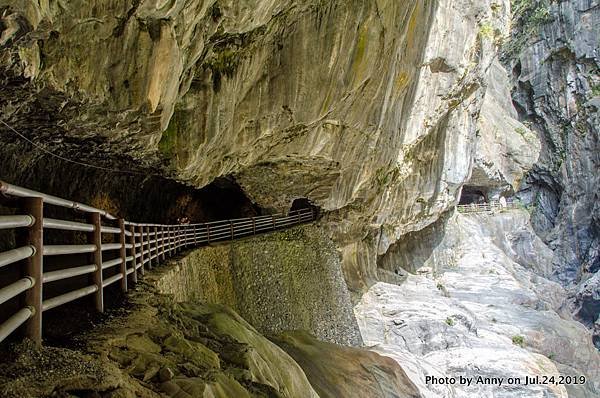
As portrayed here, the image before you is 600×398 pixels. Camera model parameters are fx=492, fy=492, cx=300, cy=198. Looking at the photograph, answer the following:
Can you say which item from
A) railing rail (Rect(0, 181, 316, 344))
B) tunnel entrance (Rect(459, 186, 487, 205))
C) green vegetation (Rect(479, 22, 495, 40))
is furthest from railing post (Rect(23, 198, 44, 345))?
tunnel entrance (Rect(459, 186, 487, 205))

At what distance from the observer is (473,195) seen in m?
37.2

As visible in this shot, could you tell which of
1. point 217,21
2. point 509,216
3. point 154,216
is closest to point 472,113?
point 509,216

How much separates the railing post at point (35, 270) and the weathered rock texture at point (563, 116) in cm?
3639

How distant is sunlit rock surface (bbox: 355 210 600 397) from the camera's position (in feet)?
48.8

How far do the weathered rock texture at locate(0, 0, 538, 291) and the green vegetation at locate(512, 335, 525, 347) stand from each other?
608cm

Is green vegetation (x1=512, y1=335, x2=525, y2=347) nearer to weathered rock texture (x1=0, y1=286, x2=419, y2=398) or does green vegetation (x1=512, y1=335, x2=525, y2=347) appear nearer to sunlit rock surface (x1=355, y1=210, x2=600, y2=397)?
sunlit rock surface (x1=355, y1=210, x2=600, y2=397)

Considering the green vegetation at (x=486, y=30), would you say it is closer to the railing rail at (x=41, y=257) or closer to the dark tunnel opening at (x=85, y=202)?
the dark tunnel opening at (x=85, y=202)

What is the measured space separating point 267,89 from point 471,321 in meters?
13.1

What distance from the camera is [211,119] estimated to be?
28.5ft

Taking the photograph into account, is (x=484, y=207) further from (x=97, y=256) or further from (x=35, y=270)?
(x=35, y=270)

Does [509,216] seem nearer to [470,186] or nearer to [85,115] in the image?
[470,186]

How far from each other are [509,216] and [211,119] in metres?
28.2

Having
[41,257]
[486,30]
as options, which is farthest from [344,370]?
[486,30]

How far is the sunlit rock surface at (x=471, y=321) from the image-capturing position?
14875 millimetres
